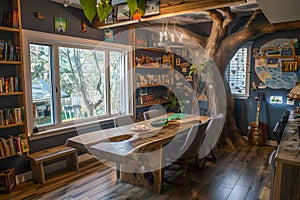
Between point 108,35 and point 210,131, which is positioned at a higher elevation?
point 108,35

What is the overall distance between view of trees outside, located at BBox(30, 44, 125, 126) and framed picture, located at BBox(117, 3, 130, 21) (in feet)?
3.32

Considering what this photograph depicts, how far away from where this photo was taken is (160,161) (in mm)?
2775

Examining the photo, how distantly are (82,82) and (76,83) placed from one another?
0.12m

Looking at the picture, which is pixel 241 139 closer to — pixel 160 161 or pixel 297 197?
pixel 160 161

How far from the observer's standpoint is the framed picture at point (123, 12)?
327 cm

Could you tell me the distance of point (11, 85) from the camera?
9.46ft

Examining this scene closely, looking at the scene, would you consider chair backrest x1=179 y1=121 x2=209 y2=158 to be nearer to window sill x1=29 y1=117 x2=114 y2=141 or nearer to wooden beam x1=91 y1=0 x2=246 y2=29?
wooden beam x1=91 y1=0 x2=246 y2=29

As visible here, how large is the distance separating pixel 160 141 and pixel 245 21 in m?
3.47

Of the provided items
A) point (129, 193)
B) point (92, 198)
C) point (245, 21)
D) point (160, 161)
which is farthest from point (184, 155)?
point (245, 21)

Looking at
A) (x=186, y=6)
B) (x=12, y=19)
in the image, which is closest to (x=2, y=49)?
(x=12, y=19)

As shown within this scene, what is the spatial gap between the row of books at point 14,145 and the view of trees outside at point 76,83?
395 mm

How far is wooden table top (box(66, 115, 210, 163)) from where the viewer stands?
2322 mm

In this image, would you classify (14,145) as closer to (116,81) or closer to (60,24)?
(60,24)

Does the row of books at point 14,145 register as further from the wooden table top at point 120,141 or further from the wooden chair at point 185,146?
the wooden chair at point 185,146
